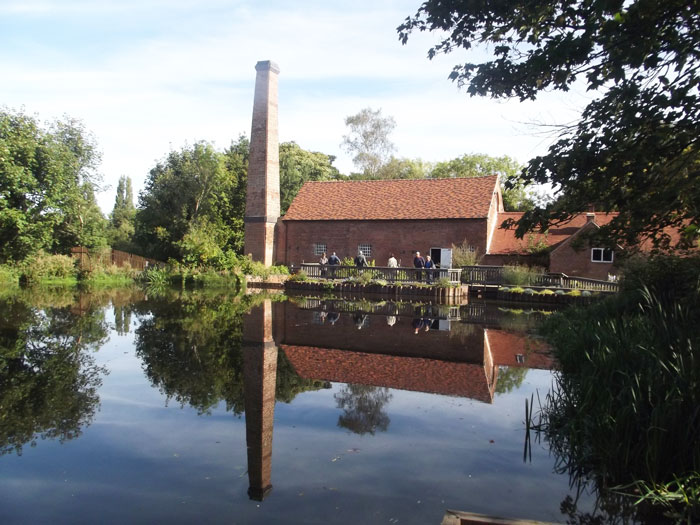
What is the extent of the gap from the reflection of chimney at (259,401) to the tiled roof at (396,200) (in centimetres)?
2096

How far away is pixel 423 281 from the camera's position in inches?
1069

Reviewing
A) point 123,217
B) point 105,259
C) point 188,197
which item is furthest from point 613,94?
point 123,217

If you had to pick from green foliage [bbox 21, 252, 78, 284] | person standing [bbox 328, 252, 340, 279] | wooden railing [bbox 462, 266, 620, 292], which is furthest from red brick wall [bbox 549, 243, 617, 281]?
green foliage [bbox 21, 252, 78, 284]

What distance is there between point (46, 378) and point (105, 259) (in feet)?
101

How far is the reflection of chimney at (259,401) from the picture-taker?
501 centimetres

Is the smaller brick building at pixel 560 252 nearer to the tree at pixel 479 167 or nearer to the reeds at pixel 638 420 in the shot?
the tree at pixel 479 167

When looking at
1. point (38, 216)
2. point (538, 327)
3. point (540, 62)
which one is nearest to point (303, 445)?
point (540, 62)

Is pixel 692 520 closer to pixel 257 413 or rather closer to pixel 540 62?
pixel 257 413

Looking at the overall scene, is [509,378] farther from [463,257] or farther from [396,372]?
[463,257]

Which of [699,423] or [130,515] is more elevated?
[699,423]

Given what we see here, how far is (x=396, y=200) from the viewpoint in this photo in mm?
35656

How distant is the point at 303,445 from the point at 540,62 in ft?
17.3

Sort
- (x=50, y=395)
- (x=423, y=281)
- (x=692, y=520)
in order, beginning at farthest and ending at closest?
(x=423, y=281) < (x=50, y=395) < (x=692, y=520)

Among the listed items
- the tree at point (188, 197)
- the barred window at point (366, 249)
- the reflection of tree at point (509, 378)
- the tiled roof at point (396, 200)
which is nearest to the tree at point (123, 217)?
the tree at point (188, 197)
